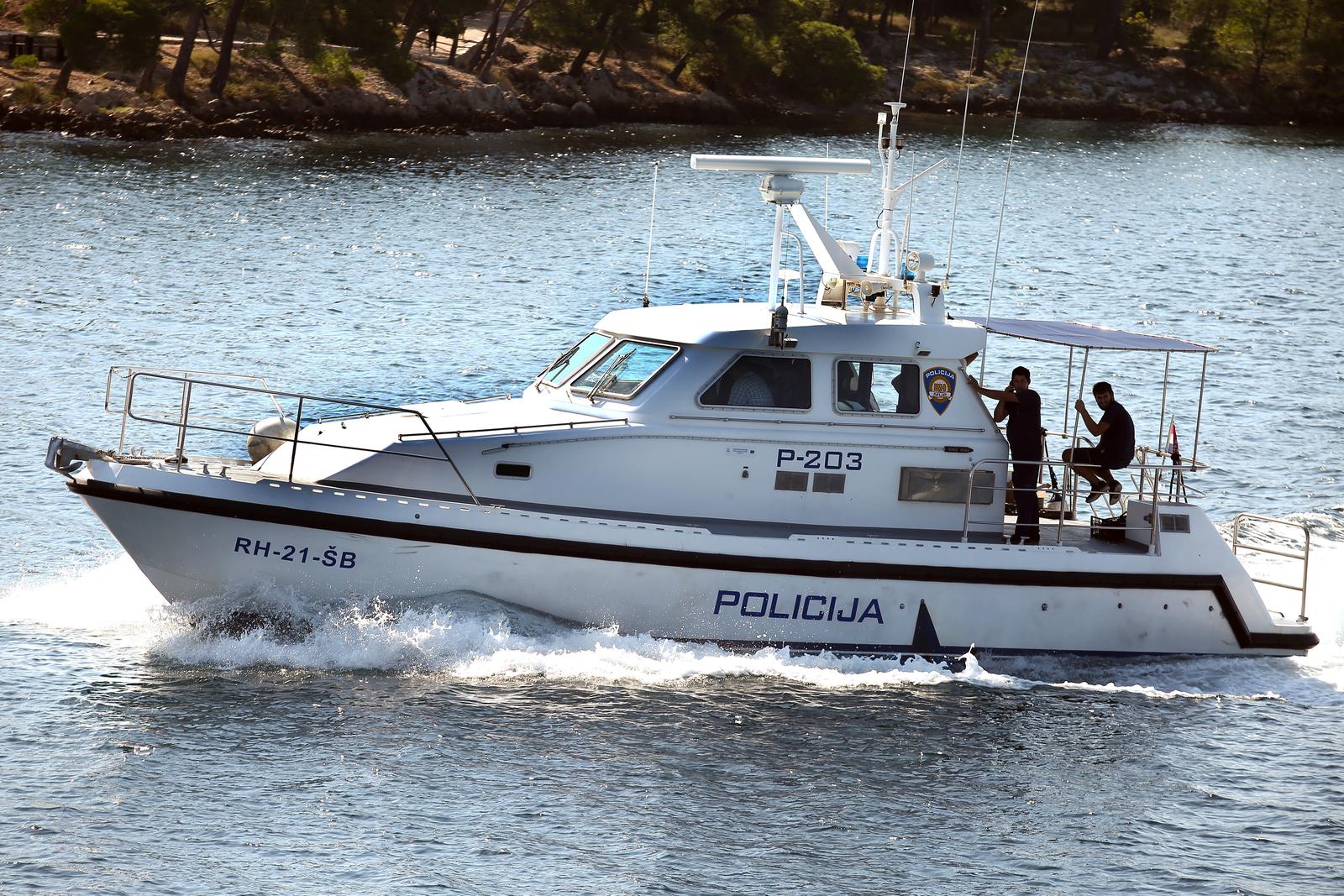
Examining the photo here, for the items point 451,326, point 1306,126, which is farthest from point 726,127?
point 451,326

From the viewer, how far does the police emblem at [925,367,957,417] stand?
13.4 meters

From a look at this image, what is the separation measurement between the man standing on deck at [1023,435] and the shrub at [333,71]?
51199 mm

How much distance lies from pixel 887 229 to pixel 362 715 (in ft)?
21.2

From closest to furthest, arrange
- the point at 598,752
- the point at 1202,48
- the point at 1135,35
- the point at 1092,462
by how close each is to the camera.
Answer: the point at 598,752 → the point at 1092,462 → the point at 1202,48 → the point at 1135,35

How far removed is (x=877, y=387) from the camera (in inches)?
527

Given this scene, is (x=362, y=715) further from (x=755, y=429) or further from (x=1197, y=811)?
(x=1197, y=811)

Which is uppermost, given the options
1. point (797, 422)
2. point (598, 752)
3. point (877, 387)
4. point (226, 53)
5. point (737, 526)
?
point (226, 53)

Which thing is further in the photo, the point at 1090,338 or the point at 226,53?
the point at 226,53

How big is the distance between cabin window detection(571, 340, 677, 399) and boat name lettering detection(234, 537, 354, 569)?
2.56 metres

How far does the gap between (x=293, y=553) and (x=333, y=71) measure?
51.3m

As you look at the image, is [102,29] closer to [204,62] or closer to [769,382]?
Answer: [204,62]

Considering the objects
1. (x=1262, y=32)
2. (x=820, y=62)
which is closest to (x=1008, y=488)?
(x=820, y=62)

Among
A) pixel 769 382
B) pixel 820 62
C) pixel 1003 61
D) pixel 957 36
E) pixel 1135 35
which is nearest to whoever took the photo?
pixel 769 382

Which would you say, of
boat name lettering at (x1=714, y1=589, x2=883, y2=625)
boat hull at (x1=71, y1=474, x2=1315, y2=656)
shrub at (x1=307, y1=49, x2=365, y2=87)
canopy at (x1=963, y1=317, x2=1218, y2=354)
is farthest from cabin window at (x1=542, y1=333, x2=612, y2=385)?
shrub at (x1=307, y1=49, x2=365, y2=87)
